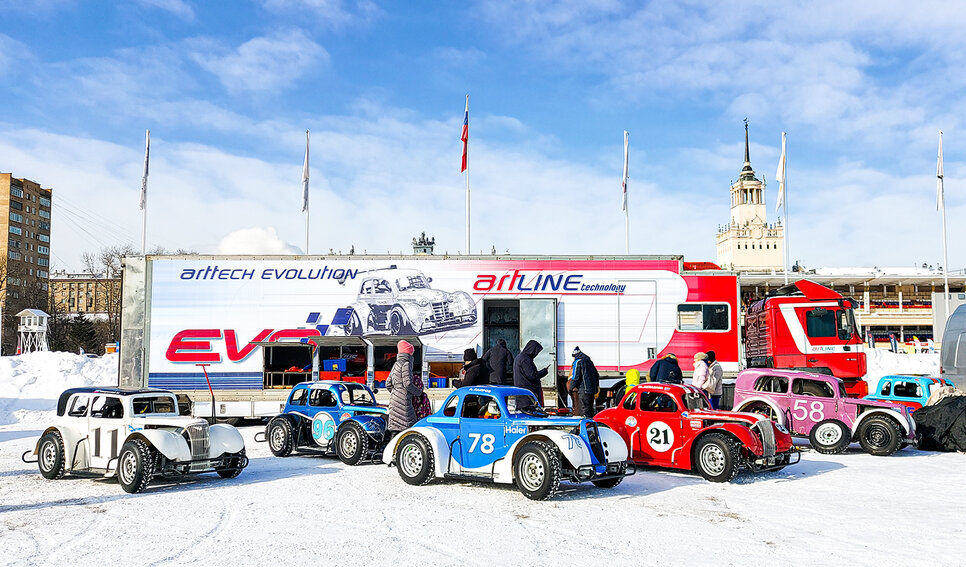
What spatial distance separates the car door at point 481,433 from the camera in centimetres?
1009

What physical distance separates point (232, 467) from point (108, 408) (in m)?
1.91

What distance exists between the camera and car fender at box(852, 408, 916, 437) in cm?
1354

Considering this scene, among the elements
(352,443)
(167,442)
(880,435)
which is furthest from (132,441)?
(880,435)

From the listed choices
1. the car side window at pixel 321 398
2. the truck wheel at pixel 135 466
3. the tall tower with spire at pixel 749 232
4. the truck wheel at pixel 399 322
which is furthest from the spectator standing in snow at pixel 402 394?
the tall tower with spire at pixel 749 232

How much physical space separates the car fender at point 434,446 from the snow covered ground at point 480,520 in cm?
32

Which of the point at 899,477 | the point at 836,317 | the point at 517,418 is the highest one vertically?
the point at 836,317

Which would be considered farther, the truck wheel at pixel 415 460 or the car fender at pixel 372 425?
the car fender at pixel 372 425

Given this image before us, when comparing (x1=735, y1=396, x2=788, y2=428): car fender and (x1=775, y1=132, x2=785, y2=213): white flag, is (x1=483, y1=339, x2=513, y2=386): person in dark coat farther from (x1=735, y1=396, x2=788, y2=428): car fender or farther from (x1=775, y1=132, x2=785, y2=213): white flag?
(x1=775, y1=132, x2=785, y2=213): white flag

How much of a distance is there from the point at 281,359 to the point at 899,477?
13479 mm

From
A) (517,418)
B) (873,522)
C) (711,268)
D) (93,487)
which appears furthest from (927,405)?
(93,487)

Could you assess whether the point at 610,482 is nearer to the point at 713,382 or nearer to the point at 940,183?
the point at 713,382

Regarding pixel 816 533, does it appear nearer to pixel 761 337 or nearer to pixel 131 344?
pixel 761 337

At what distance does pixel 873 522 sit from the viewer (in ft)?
26.8

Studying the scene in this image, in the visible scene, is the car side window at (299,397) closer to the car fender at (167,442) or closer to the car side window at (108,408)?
the car side window at (108,408)
